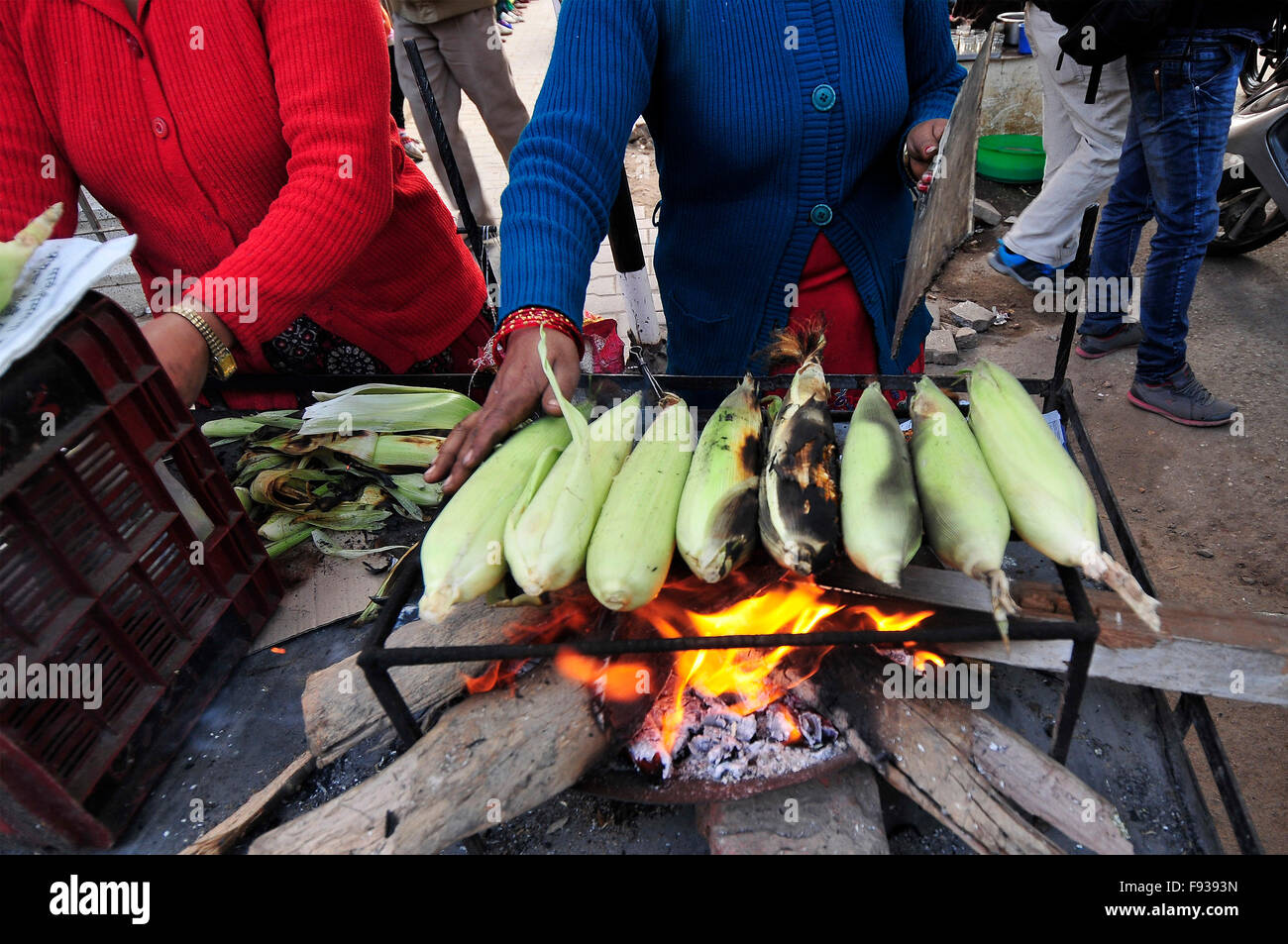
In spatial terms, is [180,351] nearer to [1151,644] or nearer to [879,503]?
[879,503]

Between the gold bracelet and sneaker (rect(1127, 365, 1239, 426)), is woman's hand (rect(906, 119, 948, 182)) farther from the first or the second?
sneaker (rect(1127, 365, 1239, 426))

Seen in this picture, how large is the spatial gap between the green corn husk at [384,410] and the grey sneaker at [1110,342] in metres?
4.45

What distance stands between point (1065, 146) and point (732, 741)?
545 centimetres

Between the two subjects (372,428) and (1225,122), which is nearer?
(372,428)

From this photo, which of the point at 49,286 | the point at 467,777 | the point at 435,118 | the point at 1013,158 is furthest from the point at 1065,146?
the point at 49,286

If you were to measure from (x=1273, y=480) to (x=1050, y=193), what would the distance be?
2.53 meters

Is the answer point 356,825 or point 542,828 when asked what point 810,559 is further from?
point 356,825

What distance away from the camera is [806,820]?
1479 mm

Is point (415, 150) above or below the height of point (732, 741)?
above

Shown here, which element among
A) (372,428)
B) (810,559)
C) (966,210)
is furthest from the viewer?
(372,428)

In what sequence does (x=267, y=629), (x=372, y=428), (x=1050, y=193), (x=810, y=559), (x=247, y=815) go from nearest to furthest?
(x=810, y=559) → (x=247, y=815) → (x=267, y=629) → (x=372, y=428) → (x=1050, y=193)

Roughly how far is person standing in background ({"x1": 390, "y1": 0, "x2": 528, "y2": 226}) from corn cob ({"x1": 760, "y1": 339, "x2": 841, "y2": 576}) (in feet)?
13.4
